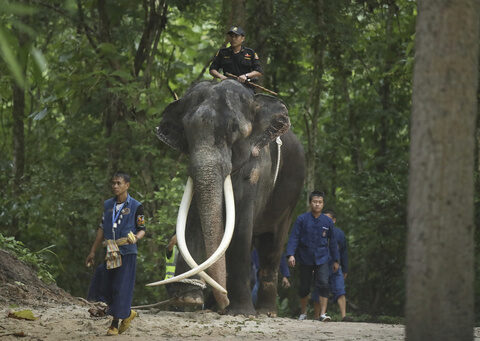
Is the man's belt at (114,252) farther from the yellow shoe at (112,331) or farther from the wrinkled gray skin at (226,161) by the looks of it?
the wrinkled gray skin at (226,161)

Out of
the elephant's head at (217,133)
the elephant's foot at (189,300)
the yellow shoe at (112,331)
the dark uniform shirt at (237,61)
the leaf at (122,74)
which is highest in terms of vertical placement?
the leaf at (122,74)

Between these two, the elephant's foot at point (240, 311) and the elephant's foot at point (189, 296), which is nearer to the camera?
the elephant's foot at point (189, 296)

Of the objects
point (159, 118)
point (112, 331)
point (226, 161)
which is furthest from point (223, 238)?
point (159, 118)

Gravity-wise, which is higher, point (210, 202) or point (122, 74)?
point (122, 74)

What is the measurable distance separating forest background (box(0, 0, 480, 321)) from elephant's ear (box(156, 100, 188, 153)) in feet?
7.63

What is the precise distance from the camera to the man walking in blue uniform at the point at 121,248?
718 centimetres

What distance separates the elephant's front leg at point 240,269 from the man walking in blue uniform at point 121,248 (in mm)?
1847

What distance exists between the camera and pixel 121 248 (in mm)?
7340

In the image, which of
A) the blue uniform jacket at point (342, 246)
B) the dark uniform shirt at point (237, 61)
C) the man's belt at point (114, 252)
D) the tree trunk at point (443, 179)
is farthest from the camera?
the blue uniform jacket at point (342, 246)

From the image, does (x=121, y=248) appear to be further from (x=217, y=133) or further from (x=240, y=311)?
(x=240, y=311)

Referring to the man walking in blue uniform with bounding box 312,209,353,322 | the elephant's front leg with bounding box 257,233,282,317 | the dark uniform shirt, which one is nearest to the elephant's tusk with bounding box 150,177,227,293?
the dark uniform shirt

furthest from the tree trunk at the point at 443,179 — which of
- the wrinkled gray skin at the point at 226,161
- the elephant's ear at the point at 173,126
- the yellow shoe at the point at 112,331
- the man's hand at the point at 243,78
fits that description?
the elephant's ear at the point at 173,126

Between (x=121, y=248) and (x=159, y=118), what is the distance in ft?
17.1

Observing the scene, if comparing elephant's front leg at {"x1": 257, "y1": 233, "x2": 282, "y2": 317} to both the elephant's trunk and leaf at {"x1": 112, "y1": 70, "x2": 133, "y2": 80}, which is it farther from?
leaf at {"x1": 112, "y1": 70, "x2": 133, "y2": 80}
